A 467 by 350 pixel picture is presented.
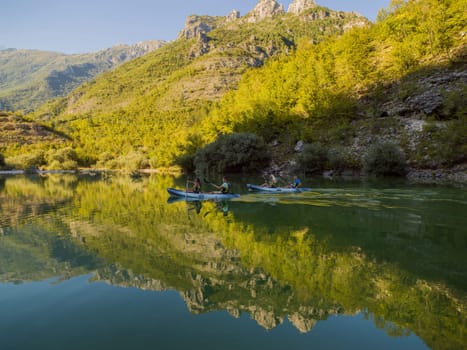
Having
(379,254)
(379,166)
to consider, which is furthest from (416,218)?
(379,166)

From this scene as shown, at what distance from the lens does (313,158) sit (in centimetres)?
5800

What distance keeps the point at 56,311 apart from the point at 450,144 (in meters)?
49.2

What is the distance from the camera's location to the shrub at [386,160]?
4709cm

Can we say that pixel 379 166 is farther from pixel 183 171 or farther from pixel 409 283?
pixel 183 171

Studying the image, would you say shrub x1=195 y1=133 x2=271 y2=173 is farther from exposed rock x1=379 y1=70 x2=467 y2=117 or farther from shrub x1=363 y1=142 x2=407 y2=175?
exposed rock x1=379 y1=70 x2=467 y2=117

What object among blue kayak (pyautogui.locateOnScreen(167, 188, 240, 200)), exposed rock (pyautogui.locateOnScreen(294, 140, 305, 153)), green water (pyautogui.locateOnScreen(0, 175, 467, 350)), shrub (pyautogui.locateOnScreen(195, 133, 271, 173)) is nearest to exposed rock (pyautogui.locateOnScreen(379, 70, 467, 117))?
exposed rock (pyautogui.locateOnScreen(294, 140, 305, 153))

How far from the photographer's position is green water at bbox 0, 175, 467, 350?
25.5 feet

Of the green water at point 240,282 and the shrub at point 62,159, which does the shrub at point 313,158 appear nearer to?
the green water at point 240,282

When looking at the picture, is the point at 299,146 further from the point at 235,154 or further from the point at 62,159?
the point at 62,159

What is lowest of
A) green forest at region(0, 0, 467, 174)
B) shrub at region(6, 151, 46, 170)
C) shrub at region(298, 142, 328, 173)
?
shrub at region(6, 151, 46, 170)

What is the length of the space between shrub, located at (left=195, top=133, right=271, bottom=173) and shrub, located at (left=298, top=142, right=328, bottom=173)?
10.7 m

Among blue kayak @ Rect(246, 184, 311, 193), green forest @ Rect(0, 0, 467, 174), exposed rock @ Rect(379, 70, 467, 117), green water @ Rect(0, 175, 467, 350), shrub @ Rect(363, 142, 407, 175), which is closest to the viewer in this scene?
green water @ Rect(0, 175, 467, 350)

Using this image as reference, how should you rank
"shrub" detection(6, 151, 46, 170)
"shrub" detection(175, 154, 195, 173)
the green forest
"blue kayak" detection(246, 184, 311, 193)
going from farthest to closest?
"shrub" detection(6, 151, 46, 170) < "shrub" detection(175, 154, 195, 173) < the green forest < "blue kayak" detection(246, 184, 311, 193)

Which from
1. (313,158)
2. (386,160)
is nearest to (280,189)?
(386,160)
